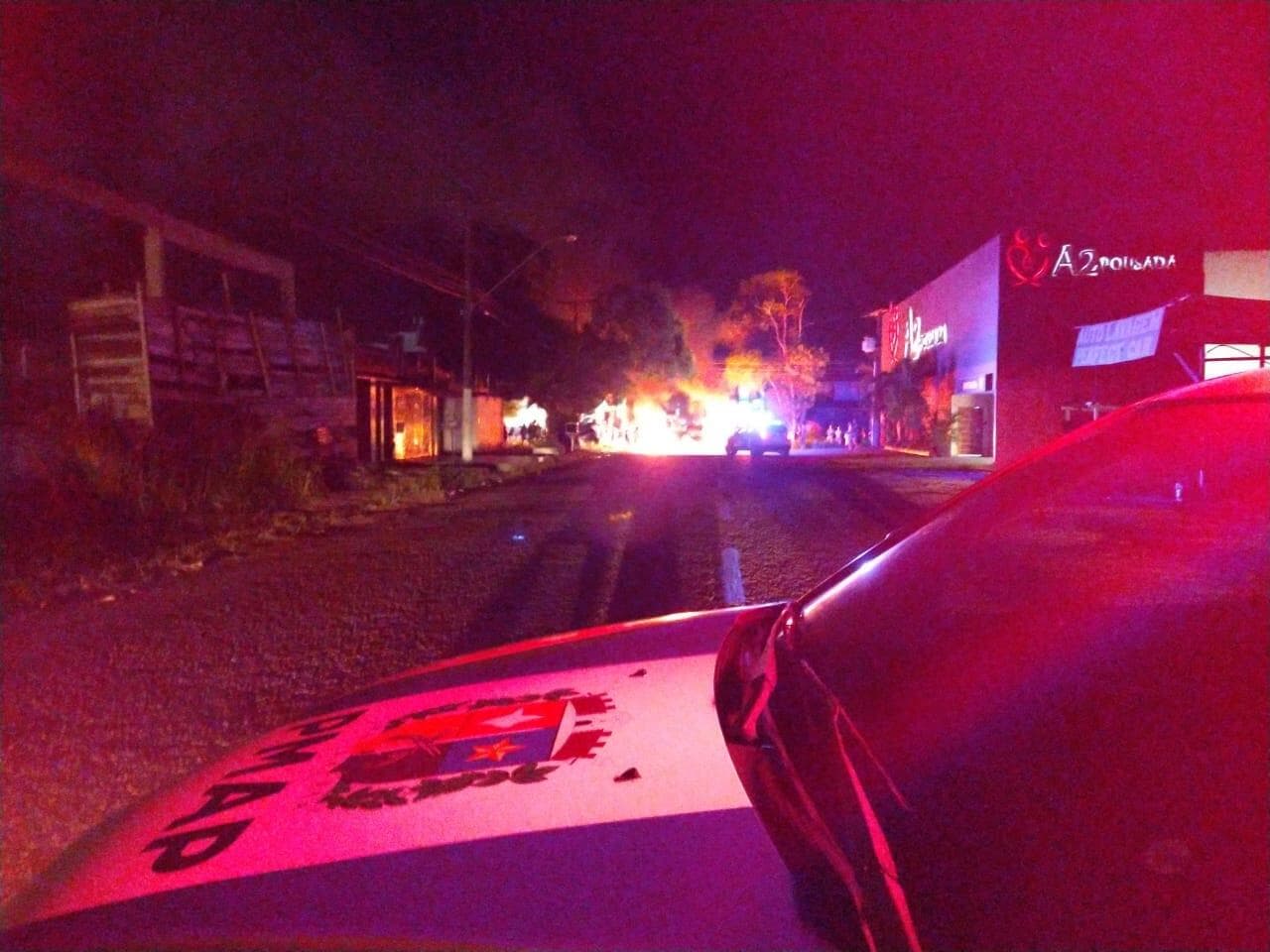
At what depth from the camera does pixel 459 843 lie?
5.49ft

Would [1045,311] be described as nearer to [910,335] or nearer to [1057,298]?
[1057,298]

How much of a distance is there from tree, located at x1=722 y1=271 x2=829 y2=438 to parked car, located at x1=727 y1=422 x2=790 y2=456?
15.1m

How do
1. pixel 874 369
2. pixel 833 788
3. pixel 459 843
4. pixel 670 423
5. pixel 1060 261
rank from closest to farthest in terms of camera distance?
pixel 833 788, pixel 459 843, pixel 1060 261, pixel 874 369, pixel 670 423

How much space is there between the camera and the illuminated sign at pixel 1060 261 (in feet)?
98.4

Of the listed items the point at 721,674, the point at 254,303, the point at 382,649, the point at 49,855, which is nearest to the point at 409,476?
the point at 254,303

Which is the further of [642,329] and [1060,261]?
[642,329]

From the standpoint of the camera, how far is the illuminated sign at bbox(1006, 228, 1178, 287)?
1181 inches

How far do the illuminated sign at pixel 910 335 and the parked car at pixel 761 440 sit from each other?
8.51 m

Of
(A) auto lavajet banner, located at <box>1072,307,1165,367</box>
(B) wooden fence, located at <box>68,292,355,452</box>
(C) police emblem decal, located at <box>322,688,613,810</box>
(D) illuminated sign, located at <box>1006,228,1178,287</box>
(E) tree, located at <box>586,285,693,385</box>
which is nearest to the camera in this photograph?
(C) police emblem decal, located at <box>322,688,613,810</box>

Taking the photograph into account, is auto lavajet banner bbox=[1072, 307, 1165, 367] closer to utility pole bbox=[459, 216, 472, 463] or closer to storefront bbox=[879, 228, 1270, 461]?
storefront bbox=[879, 228, 1270, 461]

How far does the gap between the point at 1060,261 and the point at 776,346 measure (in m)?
21.5

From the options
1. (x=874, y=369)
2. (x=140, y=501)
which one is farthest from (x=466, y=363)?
(x=874, y=369)

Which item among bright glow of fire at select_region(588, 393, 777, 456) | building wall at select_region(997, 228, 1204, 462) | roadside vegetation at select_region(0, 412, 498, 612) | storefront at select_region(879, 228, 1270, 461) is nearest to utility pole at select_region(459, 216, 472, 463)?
roadside vegetation at select_region(0, 412, 498, 612)

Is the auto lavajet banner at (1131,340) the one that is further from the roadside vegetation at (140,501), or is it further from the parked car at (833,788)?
the roadside vegetation at (140,501)
